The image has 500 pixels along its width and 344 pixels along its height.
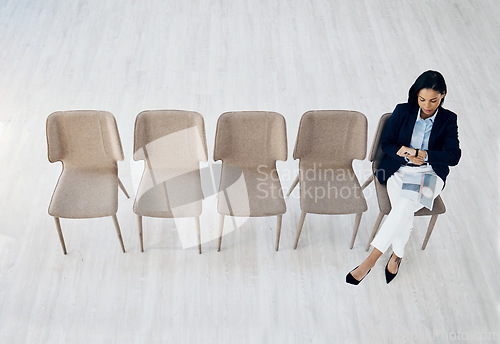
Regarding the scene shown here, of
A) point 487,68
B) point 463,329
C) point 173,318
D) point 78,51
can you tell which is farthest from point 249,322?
point 487,68

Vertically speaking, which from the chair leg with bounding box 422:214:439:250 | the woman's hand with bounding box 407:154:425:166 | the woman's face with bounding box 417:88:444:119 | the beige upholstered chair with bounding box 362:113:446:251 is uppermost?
the woman's face with bounding box 417:88:444:119

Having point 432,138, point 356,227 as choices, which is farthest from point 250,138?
point 432,138

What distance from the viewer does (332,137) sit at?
352cm

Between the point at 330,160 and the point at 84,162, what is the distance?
1824 mm

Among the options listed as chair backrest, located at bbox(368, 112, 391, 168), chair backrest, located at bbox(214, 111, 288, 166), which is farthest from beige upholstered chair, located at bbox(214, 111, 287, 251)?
chair backrest, located at bbox(368, 112, 391, 168)

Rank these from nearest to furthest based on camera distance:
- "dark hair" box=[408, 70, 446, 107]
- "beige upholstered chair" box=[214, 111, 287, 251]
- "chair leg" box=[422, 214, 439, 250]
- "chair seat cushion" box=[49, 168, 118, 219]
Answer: "dark hair" box=[408, 70, 446, 107] < "chair seat cushion" box=[49, 168, 118, 219] < "beige upholstered chair" box=[214, 111, 287, 251] < "chair leg" box=[422, 214, 439, 250]

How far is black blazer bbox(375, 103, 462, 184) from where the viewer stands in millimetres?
3285

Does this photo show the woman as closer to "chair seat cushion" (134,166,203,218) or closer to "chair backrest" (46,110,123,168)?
"chair seat cushion" (134,166,203,218)

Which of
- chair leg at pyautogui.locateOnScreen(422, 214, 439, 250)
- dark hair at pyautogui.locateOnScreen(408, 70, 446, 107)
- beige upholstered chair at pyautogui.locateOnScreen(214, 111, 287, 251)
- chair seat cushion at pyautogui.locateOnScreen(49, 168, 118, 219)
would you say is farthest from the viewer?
chair leg at pyautogui.locateOnScreen(422, 214, 439, 250)

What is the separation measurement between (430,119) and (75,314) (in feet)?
9.04

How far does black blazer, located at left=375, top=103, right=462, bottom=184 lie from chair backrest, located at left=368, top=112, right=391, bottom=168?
3 cm

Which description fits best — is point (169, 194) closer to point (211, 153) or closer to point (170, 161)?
point (170, 161)

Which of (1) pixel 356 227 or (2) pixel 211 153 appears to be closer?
(1) pixel 356 227

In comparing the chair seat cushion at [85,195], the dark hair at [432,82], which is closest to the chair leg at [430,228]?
the dark hair at [432,82]
